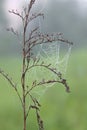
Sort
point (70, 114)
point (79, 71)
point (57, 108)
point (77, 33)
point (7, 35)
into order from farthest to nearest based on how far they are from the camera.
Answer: point (77, 33) → point (7, 35) → point (79, 71) → point (57, 108) → point (70, 114)

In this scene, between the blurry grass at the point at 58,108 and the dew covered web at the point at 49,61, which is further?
the blurry grass at the point at 58,108

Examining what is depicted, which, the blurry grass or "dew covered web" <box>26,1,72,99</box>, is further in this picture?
the blurry grass

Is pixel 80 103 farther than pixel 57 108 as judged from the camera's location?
No

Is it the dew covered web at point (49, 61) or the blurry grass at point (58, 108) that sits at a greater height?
the dew covered web at point (49, 61)

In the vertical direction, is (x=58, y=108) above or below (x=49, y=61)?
below

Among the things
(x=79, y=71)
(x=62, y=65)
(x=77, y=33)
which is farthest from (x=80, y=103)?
(x=77, y=33)

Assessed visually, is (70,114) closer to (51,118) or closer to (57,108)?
(51,118)

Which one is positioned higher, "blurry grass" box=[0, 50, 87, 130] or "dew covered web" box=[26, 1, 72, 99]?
"dew covered web" box=[26, 1, 72, 99]

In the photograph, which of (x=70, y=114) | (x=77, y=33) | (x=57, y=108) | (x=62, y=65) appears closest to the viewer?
(x=62, y=65)

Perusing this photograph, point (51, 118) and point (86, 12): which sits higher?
point (86, 12)

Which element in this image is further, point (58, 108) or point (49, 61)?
point (58, 108)
